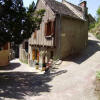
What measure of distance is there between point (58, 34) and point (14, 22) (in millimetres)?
6317

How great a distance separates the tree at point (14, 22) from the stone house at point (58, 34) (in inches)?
193

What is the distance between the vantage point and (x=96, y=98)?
6406mm

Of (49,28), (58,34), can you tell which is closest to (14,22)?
(58,34)

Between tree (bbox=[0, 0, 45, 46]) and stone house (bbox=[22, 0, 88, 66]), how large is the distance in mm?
4900

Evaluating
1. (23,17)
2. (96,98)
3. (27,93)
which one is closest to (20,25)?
(23,17)

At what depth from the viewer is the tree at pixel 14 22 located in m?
9.55

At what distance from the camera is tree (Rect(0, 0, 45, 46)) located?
9.55 m

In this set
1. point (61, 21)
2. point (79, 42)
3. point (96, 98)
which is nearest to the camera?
point (96, 98)

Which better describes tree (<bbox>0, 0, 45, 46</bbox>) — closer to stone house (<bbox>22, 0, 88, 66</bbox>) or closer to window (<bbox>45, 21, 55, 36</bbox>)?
window (<bbox>45, 21, 55, 36</bbox>)

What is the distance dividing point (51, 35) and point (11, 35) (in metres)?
6.05

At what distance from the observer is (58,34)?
1505cm

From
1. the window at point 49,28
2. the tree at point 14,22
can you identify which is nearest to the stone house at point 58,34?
the window at point 49,28

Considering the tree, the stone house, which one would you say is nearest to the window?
the stone house

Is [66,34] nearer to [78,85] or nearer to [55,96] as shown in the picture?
[78,85]
